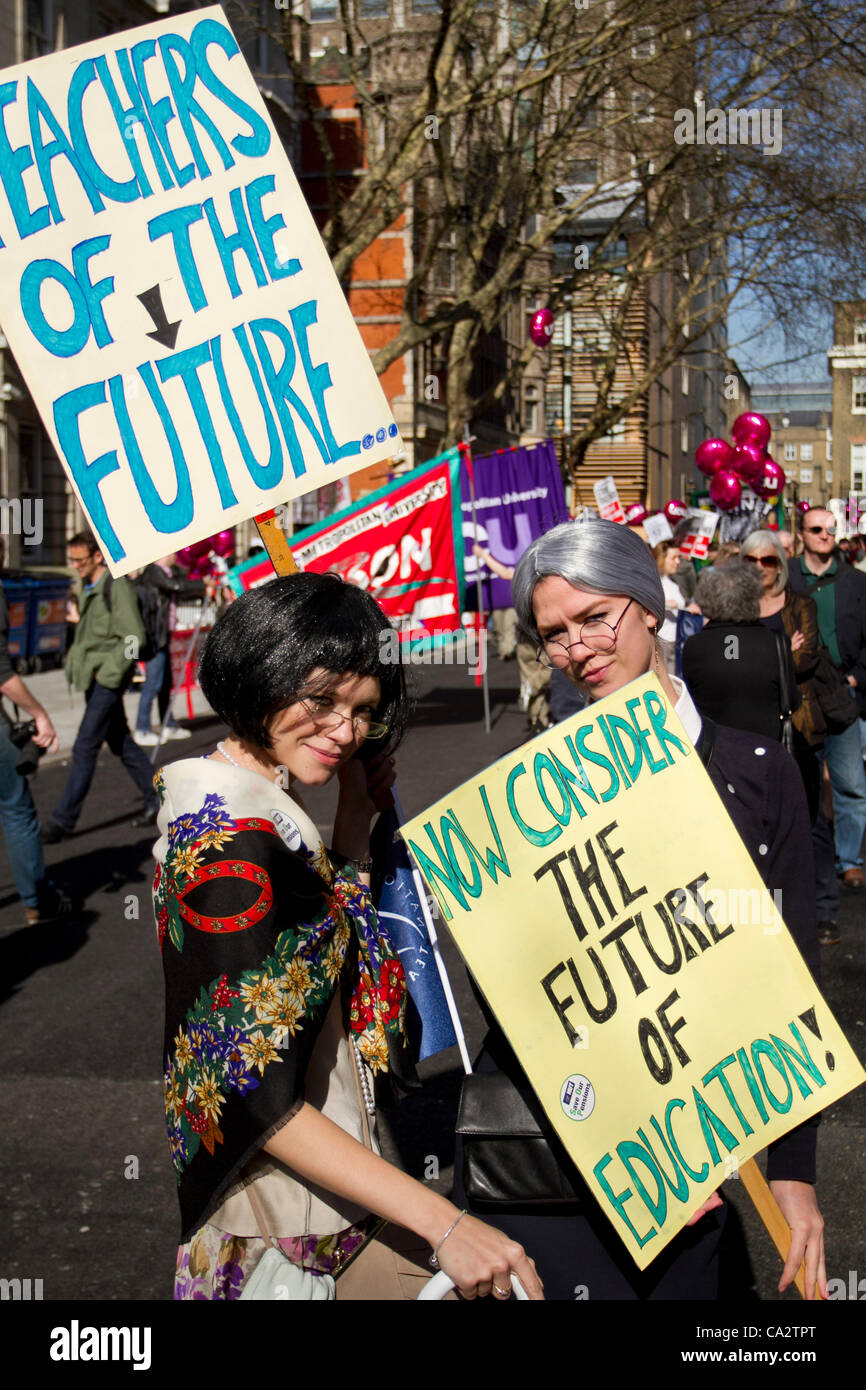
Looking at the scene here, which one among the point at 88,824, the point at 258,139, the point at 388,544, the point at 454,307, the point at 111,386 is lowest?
the point at 88,824

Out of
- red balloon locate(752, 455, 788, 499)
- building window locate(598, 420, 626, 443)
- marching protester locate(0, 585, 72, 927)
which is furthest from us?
building window locate(598, 420, 626, 443)

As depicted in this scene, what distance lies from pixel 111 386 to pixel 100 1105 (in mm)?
3036

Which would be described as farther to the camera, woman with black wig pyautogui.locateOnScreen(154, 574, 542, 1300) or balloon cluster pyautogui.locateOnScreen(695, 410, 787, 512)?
balloon cluster pyautogui.locateOnScreen(695, 410, 787, 512)

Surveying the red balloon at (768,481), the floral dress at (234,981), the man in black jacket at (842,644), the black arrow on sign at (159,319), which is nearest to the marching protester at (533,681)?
the red balloon at (768,481)

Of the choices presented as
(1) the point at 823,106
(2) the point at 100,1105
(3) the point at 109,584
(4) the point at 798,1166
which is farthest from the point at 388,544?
(4) the point at 798,1166

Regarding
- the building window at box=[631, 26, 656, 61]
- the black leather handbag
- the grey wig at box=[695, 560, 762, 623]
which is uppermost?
the building window at box=[631, 26, 656, 61]

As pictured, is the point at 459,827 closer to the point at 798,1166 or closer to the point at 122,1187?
the point at 798,1166

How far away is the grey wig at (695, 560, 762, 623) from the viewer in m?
5.54

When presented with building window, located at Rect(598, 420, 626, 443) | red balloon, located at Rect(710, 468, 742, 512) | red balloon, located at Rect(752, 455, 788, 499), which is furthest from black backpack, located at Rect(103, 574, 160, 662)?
building window, located at Rect(598, 420, 626, 443)

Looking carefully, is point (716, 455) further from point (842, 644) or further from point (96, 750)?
point (96, 750)

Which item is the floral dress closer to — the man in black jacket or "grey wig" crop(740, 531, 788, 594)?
"grey wig" crop(740, 531, 788, 594)

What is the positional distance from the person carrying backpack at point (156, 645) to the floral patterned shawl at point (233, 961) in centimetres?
828

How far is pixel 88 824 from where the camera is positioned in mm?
9227
